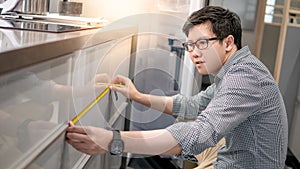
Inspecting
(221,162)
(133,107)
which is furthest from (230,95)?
(133,107)

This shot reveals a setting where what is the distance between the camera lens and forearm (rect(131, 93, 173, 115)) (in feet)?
5.75

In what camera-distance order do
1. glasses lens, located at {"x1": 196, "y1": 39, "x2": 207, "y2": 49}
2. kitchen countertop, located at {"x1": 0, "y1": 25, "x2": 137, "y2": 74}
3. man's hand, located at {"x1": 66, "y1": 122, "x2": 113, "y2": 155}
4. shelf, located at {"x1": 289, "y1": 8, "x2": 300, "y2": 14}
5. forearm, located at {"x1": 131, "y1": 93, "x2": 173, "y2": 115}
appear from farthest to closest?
shelf, located at {"x1": 289, "y1": 8, "x2": 300, "y2": 14}, forearm, located at {"x1": 131, "y1": 93, "x2": 173, "y2": 115}, glasses lens, located at {"x1": 196, "y1": 39, "x2": 207, "y2": 49}, man's hand, located at {"x1": 66, "y1": 122, "x2": 113, "y2": 155}, kitchen countertop, located at {"x1": 0, "y1": 25, "x2": 137, "y2": 74}

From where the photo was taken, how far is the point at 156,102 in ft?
5.88

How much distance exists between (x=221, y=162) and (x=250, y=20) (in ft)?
7.66

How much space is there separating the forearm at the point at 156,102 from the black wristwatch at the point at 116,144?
0.62 meters

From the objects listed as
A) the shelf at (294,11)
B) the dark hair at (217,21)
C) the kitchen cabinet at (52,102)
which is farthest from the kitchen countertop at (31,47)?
the shelf at (294,11)

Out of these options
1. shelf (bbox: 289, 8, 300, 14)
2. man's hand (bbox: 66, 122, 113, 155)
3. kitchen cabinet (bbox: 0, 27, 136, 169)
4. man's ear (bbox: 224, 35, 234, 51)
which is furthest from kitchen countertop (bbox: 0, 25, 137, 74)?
shelf (bbox: 289, 8, 300, 14)

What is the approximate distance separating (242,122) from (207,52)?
275mm

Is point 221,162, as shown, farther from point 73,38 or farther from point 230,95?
point 73,38

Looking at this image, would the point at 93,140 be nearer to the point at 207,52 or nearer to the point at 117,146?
the point at 117,146

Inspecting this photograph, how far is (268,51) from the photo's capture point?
3652 millimetres

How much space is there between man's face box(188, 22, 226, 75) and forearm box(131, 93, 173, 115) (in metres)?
0.34

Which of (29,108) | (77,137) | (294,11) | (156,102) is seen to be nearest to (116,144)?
(77,137)

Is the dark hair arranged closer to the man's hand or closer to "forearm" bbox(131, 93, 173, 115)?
"forearm" bbox(131, 93, 173, 115)
